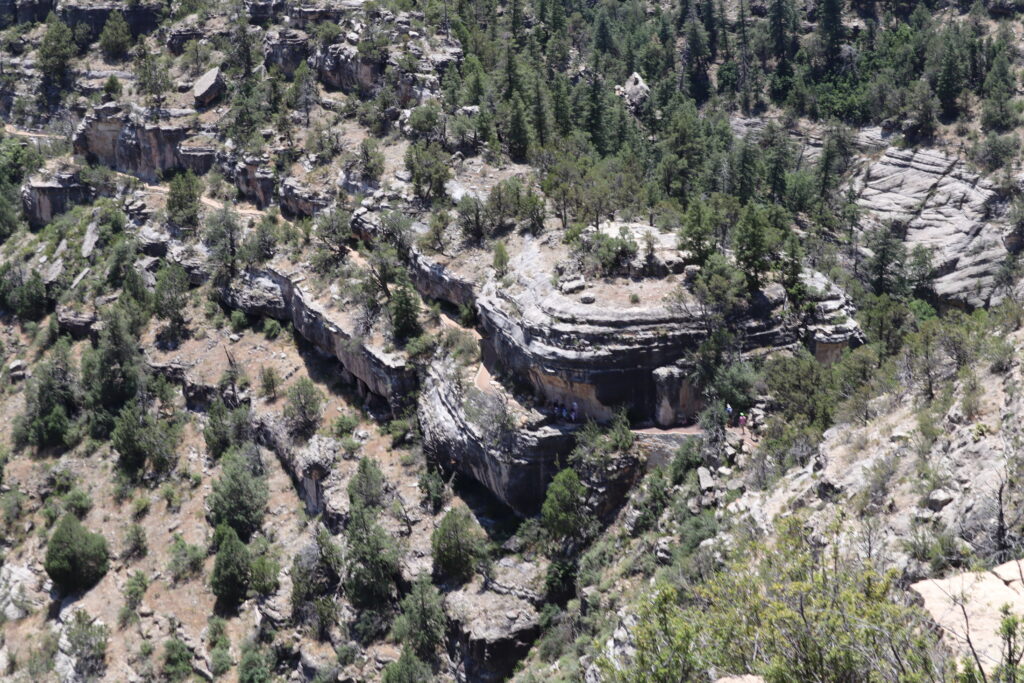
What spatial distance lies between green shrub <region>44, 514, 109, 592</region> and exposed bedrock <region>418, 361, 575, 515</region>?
870 inches

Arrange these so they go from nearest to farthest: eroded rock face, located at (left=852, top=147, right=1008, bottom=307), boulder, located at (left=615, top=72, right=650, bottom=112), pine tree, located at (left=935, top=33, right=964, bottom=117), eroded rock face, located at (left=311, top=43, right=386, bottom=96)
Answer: eroded rock face, located at (left=852, top=147, right=1008, bottom=307), eroded rock face, located at (left=311, top=43, right=386, bottom=96), pine tree, located at (left=935, top=33, right=964, bottom=117), boulder, located at (left=615, top=72, right=650, bottom=112)

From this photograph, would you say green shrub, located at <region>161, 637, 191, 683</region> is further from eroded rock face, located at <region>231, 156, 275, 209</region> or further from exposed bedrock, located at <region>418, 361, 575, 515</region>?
eroded rock face, located at <region>231, 156, 275, 209</region>

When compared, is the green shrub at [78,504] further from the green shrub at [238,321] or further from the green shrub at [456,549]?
the green shrub at [456,549]

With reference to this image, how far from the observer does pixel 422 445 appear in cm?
5462

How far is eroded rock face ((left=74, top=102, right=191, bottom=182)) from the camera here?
3378 inches

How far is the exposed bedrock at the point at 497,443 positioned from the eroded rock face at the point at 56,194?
174 ft

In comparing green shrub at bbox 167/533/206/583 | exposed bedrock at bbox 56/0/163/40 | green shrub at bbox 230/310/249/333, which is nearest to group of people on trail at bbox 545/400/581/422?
green shrub at bbox 167/533/206/583

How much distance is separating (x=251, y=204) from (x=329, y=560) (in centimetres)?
3914

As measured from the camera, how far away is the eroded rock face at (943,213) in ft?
241

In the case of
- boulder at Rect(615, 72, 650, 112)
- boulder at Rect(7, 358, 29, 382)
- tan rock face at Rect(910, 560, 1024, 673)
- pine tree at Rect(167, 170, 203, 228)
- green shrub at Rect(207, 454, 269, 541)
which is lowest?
boulder at Rect(7, 358, 29, 382)

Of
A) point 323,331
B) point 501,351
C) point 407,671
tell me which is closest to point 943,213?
point 501,351

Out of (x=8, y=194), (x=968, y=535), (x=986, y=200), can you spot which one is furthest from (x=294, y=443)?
(x=986, y=200)

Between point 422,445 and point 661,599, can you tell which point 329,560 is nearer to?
point 422,445

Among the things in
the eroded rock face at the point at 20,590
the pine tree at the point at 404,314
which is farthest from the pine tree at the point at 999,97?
the eroded rock face at the point at 20,590
